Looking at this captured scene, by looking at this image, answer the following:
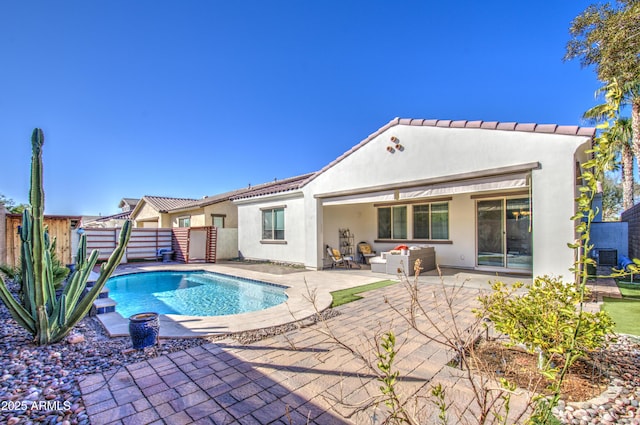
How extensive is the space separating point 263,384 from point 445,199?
41.4ft

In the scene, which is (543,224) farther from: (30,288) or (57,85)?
(57,85)

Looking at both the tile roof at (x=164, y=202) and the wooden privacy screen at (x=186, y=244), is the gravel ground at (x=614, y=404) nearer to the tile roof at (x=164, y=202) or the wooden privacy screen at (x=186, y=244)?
the wooden privacy screen at (x=186, y=244)

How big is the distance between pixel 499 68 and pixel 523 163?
7567 millimetres

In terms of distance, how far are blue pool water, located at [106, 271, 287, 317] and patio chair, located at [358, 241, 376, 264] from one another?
669 cm

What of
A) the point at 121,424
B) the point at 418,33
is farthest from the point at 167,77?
the point at 121,424

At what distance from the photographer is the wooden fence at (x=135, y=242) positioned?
18672mm

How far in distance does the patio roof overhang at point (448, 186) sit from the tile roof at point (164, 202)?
1838 cm

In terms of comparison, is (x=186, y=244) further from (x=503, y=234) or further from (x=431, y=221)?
(x=503, y=234)

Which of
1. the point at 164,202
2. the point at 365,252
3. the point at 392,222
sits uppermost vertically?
the point at 164,202

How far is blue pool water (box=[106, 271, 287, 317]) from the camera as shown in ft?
32.0

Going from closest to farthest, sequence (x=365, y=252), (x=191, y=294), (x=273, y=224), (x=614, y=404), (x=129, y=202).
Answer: (x=614, y=404) → (x=191, y=294) → (x=365, y=252) → (x=273, y=224) → (x=129, y=202)

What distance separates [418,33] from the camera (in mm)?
13695

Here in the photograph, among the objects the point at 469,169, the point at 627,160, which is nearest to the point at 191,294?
the point at 469,169

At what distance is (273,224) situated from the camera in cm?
1750
